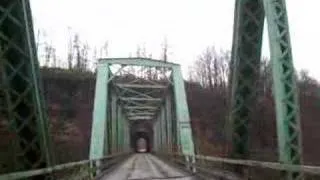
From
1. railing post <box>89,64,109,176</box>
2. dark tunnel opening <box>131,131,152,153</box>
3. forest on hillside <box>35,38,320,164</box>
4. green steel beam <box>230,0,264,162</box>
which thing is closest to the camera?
green steel beam <box>230,0,264,162</box>

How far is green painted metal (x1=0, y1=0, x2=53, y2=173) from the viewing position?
306 inches

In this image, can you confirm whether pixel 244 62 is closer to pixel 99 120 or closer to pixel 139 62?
pixel 99 120

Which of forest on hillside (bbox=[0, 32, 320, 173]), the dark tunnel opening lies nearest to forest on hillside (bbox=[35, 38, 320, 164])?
forest on hillside (bbox=[0, 32, 320, 173])

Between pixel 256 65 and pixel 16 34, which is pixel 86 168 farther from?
pixel 16 34

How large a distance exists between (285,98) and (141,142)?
96.0m

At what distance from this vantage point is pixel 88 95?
69938 millimetres

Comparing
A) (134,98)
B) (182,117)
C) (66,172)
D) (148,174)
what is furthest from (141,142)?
(66,172)

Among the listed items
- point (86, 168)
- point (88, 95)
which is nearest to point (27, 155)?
point (86, 168)

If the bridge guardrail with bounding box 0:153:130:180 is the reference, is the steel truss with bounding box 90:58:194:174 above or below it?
above

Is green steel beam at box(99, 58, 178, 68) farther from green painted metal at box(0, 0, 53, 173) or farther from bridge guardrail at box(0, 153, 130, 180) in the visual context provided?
green painted metal at box(0, 0, 53, 173)

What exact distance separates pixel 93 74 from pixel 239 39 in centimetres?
6371

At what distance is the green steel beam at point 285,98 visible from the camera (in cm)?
790

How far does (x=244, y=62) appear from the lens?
10.2m

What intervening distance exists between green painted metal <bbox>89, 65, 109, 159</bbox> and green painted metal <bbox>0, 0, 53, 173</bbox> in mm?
12494
